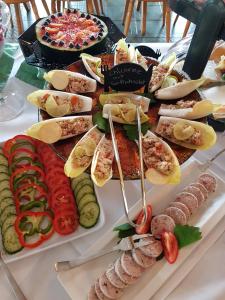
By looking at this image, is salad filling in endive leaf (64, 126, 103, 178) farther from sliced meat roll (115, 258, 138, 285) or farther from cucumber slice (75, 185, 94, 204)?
sliced meat roll (115, 258, 138, 285)

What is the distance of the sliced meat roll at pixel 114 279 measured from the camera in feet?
2.47

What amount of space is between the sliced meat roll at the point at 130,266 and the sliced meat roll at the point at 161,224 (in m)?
0.08

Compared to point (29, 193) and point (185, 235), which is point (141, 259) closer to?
point (185, 235)

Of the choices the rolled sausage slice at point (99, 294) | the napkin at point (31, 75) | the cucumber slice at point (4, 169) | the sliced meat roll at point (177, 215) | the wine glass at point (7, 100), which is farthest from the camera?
the napkin at point (31, 75)

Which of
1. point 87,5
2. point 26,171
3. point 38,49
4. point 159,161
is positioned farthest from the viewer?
point 87,5

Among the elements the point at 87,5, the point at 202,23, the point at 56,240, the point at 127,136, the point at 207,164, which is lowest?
the point at 87,5

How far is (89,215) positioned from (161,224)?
0.60 ft

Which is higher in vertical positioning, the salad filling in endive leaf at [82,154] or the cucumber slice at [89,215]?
the salad filling in endive leaf at [82,154]

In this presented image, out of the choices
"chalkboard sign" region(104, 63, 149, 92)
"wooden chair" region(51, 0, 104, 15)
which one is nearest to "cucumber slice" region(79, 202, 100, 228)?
"chalkboard sign" region(104, 63, 149, 92)

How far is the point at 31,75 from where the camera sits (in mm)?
1298

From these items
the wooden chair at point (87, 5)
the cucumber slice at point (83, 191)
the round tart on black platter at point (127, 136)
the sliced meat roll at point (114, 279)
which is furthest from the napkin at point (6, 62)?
the wooden chair at point (87, 5)

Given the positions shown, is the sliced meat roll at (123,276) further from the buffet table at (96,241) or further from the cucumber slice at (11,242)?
the cucumber slice at (11,242)

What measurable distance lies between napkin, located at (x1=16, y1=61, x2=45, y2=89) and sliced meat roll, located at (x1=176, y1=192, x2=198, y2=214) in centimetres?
67

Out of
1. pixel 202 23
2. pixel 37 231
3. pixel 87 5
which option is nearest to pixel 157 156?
pixel 37 231
